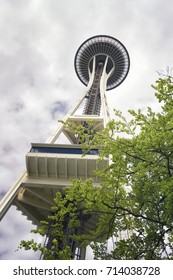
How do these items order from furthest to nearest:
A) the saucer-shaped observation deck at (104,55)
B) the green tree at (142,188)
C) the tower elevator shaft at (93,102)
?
1. the saucer-shaped observation deck at (104,55)
2. the tower elevator shaft at (93,102)
3. the green tree at (142,188)

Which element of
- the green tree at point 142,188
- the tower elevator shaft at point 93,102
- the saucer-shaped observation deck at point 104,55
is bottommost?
the green tree at point 142,188

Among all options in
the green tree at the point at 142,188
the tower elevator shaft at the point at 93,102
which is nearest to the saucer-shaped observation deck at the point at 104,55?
the tower elevator shaft at the point at 93,102

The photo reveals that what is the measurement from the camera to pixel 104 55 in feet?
202

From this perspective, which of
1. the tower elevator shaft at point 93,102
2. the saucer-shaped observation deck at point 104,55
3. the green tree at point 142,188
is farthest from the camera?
the saucer-shaped observation deck at point 104,55

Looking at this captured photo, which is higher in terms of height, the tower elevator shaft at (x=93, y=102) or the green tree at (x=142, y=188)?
the tower elevator shaft at (x=93, y=102)

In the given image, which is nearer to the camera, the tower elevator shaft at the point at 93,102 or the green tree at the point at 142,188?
the green tree at the point at 142,188

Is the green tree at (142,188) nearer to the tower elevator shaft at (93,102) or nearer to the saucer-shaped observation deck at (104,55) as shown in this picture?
the tower elevator shaft at (93,102)

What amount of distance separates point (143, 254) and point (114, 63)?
5848 centimetres

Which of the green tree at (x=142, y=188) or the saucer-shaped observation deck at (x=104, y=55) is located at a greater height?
the saucer-shaped observation deck at (x=104, y=55)

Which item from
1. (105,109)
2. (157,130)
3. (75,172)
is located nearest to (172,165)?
(157,130)

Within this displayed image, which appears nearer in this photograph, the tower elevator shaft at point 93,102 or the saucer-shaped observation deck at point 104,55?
the tower elevator shaft at point 93,102

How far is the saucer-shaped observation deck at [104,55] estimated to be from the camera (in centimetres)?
6119

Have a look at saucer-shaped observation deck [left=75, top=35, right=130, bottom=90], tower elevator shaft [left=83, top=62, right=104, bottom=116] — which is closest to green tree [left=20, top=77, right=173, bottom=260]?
tower elevator shaft [left=83, top=62, right=104, bottom=116]

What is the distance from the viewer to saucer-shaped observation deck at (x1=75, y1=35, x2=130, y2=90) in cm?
6119
